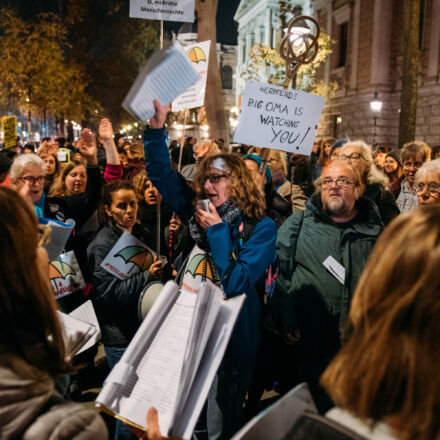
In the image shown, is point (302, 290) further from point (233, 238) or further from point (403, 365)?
point (403, 365)

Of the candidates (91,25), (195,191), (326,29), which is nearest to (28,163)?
(195,191)

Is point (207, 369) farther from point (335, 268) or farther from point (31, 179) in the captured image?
point (31, 179)

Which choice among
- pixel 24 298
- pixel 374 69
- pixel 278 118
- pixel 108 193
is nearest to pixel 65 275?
pixel 108 193

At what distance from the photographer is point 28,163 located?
3238 mm

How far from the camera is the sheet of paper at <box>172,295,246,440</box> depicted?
139 cm

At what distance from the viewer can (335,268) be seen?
2.75 metres

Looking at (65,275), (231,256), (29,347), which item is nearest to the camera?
(29,347)

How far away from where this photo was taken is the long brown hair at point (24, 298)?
119 cm

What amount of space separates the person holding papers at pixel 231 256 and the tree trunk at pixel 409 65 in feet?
39.3

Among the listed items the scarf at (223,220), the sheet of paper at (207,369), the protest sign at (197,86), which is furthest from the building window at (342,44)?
the sheet of paper at (207,369)

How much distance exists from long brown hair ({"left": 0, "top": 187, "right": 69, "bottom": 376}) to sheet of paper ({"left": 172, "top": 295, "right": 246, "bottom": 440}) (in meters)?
0.40

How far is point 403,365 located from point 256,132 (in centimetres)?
316

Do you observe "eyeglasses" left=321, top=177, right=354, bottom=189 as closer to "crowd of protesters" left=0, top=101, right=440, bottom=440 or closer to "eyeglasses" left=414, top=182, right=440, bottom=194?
"crowd of protesters" left=0, top=101, right=440, bottom=440

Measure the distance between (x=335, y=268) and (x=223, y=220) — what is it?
76 cm
